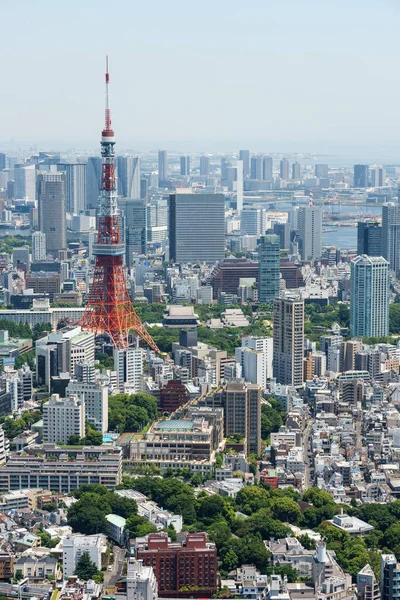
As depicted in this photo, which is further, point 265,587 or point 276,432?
point 276,432

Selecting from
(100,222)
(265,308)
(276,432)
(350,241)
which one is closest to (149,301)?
(265,308)

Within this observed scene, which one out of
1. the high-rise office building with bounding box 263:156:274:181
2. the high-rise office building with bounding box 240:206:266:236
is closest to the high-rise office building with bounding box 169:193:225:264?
the high-rise office building with bounding box 240:206:266:236

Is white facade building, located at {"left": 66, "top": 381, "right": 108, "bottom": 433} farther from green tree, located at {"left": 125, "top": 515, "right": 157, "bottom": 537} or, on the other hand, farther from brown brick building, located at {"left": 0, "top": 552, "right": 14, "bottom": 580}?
brown brick building, located at {"left": 0, "top": 552, "right": 14, "bottom": 580}

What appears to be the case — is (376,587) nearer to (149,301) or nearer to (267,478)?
(267,478)

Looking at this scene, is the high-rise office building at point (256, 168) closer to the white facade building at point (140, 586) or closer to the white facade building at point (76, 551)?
the white facade building at point (76, 551)

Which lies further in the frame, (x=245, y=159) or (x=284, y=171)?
(x=284, y=171)

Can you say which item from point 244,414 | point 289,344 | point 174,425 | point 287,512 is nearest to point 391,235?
point 289,344

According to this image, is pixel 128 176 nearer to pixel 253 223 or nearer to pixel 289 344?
pixel 253 223

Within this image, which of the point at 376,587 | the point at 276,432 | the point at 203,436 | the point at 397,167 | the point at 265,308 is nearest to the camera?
the point at 376,587
